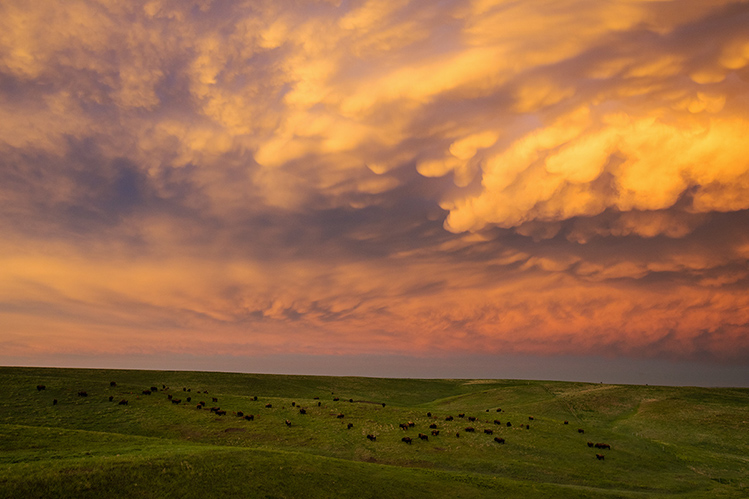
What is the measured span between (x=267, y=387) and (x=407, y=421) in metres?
50.4

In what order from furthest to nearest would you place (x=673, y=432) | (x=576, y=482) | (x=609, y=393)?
(x=609, y=393) → (x=673, y=432) → (x=576, y=482)

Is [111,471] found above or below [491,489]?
above

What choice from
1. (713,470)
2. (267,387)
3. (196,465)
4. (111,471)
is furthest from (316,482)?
(267,387)

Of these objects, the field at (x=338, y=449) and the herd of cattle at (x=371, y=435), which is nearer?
the field at (x=338, y=449)

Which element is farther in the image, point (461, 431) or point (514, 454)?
point (461, 431)

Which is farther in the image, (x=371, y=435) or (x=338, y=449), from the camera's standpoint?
(x=371, y=435)

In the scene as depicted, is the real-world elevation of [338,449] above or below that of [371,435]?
below

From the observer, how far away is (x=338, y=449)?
44688mm

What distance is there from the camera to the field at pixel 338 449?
29.0 m

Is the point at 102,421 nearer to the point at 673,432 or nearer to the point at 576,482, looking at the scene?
the point at 576,482

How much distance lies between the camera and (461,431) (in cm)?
5291

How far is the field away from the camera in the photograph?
95.0 ft

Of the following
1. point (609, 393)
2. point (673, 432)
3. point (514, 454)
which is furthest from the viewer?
point (609, 393)

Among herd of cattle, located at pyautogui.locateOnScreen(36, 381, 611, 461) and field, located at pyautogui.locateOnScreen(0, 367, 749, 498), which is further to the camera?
herd of cattle, located at pyautogui.locateOnScreen(36, 381, 611, 461)
